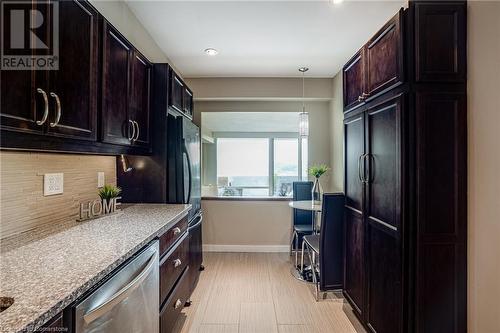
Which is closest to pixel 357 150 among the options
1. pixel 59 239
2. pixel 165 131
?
pixel 165 131

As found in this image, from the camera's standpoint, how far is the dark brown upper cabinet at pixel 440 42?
1645mm

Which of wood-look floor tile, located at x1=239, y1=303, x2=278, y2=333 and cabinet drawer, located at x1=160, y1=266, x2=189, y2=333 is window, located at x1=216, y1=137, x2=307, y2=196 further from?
cabinet drawer, located at x1=160, y1=266, x2=189, y2=333

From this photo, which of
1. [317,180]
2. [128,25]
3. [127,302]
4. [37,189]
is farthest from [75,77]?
[317,180]

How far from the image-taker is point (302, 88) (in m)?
4.37

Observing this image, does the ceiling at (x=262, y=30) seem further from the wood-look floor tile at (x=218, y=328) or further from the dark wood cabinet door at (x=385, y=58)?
the wood-look floor tile at (x=218, y=328)

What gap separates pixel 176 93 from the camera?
289cm

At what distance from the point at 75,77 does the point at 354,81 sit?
2098 millimetres

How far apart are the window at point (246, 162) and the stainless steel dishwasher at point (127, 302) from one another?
251 inches

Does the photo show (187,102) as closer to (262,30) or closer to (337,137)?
(262,30)

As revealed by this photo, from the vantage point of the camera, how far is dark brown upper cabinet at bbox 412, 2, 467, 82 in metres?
1.64

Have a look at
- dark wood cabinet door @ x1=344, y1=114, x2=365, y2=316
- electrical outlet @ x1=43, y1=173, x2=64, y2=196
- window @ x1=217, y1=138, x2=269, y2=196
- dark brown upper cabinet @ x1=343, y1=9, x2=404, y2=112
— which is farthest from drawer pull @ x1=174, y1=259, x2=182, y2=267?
window @ x1=217, y1=138, x2=269, y2=196

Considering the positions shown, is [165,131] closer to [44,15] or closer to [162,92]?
[162,92]

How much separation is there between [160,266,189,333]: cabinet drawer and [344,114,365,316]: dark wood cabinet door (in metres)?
1.43

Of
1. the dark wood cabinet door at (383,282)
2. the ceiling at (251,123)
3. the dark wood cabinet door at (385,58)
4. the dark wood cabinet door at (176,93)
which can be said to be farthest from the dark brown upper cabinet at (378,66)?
the ceiling at (251,123)
